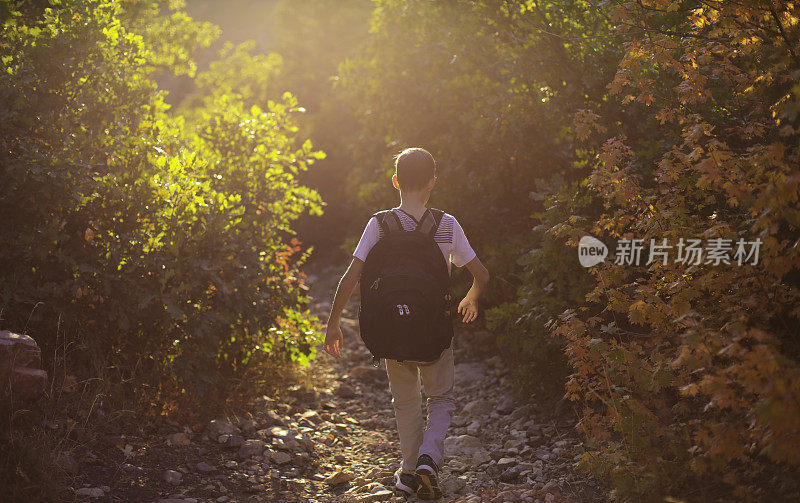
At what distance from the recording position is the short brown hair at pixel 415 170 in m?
4.14

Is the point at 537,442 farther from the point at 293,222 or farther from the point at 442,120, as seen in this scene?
the point at 293,222

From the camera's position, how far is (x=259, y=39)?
36.9 m

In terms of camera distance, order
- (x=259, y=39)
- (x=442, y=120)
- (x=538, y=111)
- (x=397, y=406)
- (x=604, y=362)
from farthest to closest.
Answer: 1. (x=259, y=39)
2. (x=442, y=120)
3. (x=538, y=111)
4. (x=397, y=406)
5. (x=604, y=362)

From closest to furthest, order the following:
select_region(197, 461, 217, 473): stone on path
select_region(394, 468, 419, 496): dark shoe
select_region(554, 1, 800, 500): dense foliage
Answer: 1. select_region(554, 1, 800, 500): dense foliage
2. select_region(394, 468, 419, 496): dark shoe
3. select_region(197, 461, 217, 473): stone on path

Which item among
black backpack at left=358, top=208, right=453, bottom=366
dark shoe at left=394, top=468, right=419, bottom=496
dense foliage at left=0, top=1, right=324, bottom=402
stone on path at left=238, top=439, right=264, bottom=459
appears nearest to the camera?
black backpack at left=358, top=208, right=453, bottom=366

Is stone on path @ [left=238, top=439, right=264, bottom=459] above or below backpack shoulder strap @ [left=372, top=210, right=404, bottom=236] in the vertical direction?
below

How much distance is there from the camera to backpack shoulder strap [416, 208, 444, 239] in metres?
4.11

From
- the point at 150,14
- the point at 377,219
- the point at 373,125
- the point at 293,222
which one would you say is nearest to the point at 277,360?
the point at 377,219

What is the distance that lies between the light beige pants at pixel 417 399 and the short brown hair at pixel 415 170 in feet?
3.46

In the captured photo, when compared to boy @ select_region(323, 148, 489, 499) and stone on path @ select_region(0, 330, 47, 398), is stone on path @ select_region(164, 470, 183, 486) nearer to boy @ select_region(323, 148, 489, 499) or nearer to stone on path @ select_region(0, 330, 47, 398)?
stone on path @ select_region(0, 330, 47, 398)

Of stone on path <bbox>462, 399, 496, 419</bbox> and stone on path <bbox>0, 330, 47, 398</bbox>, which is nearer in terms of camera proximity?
stone on path <bbox>0, 330, 47, 398</bbox>

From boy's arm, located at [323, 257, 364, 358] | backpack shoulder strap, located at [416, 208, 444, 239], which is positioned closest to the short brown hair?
backpack shoulder strap, located at [416, 208, 444, 239]

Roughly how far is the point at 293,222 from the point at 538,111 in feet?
28.3

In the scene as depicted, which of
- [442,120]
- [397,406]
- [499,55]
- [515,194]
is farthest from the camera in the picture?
[442,120]
